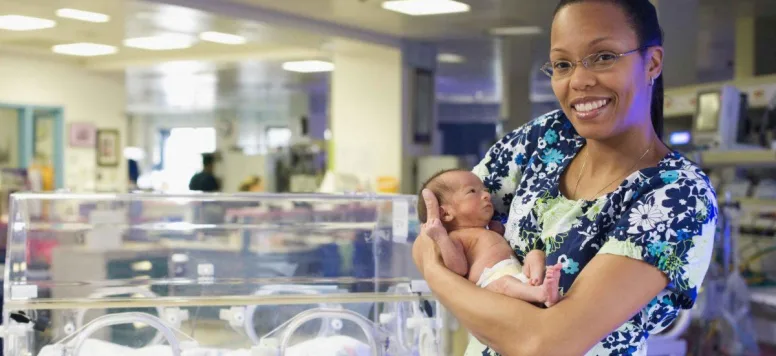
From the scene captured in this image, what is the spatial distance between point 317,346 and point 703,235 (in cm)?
159

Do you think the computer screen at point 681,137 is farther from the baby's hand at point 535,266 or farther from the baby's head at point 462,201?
the baby's hand at point 535,266

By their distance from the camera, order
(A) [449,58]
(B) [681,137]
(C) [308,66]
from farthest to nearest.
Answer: (A) [449,58] < (C) [308,66] < (B) [681,137]

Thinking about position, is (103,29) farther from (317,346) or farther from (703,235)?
(703,235)

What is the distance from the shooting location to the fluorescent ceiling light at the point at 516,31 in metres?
9.40

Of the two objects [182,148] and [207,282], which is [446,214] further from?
[182,148]

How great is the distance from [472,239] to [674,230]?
0.46 metres

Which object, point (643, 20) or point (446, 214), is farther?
point (446, 214)

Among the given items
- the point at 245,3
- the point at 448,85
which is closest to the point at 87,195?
the point at 245,3

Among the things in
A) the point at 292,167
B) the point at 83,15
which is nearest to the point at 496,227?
the point at 83,15

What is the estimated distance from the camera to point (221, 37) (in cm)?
969

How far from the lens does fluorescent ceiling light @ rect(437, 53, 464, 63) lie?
40.6ft

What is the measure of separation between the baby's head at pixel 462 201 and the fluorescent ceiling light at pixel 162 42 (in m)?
8.42

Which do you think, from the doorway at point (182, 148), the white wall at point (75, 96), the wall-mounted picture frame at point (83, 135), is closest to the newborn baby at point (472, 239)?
the white wall at point (75, 96)

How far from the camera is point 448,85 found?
1739cm
